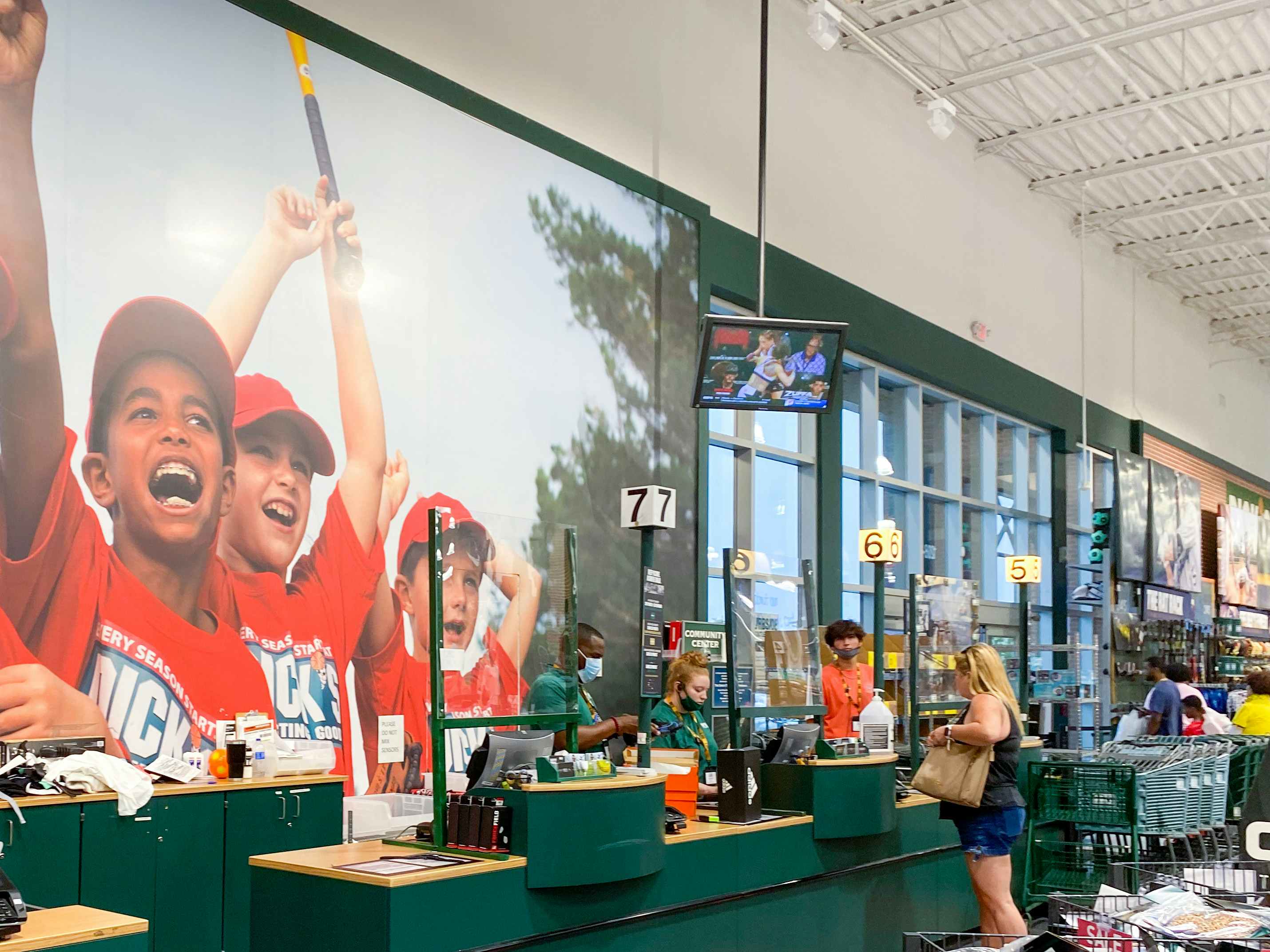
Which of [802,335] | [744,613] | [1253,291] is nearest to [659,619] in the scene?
[744,613]

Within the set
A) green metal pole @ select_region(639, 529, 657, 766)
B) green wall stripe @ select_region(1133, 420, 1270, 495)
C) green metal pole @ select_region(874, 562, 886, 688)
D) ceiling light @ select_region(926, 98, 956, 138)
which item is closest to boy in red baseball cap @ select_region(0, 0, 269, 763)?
green metal pole @ select_region(639, 529, 657, 766)

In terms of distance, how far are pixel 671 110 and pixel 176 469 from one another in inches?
196

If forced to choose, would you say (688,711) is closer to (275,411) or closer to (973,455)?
(275,411)

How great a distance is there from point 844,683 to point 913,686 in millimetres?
413

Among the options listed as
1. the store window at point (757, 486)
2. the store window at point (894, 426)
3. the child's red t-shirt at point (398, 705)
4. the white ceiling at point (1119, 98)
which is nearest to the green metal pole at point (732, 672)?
the child's red t-shirt at point (398, 705)

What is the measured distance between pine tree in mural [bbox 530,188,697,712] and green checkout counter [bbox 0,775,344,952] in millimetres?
2892

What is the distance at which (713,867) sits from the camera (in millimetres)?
5164

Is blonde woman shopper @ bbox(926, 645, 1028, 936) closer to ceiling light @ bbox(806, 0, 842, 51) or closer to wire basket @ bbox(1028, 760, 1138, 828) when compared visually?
wire basket @ bbox(1028, 760, 1138, 828)

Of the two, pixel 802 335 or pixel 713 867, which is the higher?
pixel 802 335

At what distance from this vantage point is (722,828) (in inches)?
210

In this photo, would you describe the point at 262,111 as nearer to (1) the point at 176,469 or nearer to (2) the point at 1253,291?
(1) the point at 176,469

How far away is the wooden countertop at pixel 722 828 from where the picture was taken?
5043mm

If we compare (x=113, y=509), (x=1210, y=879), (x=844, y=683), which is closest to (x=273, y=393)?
(x=113, y=509)

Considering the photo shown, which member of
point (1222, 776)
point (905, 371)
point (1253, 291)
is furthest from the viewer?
point (1253, 291)
